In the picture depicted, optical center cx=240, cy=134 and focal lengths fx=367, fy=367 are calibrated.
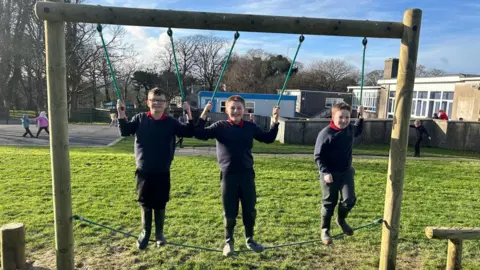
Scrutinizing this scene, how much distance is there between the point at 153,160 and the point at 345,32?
2.59 meters

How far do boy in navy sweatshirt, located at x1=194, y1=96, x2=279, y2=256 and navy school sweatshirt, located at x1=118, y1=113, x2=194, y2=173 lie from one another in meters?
0.31

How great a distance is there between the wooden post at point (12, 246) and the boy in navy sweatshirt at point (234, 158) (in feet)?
9.35

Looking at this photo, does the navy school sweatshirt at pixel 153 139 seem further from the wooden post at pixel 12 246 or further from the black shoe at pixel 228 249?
the wooden post at pixel 12 246

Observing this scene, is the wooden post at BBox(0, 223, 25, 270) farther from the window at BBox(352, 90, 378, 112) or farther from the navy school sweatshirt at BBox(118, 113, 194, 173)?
the window at BBox(352, 90, 378, 112)

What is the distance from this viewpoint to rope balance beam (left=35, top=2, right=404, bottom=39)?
382cm

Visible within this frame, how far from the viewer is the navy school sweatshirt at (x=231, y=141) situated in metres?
4.10

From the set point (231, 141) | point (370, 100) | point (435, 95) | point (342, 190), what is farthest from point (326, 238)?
point (370, 100)

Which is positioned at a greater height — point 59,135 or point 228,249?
point 59,135

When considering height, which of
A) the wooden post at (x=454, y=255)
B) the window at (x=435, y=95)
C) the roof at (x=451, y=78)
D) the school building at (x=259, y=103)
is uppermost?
the roof at (x=451, y=78)

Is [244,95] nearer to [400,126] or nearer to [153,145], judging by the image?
[400,126]

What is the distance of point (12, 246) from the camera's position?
488 centimetres

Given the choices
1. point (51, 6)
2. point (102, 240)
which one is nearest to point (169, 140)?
point (51, 6)

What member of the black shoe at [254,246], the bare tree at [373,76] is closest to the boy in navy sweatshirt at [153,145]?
the black shoe at [254,246]

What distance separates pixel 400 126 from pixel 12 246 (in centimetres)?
518
